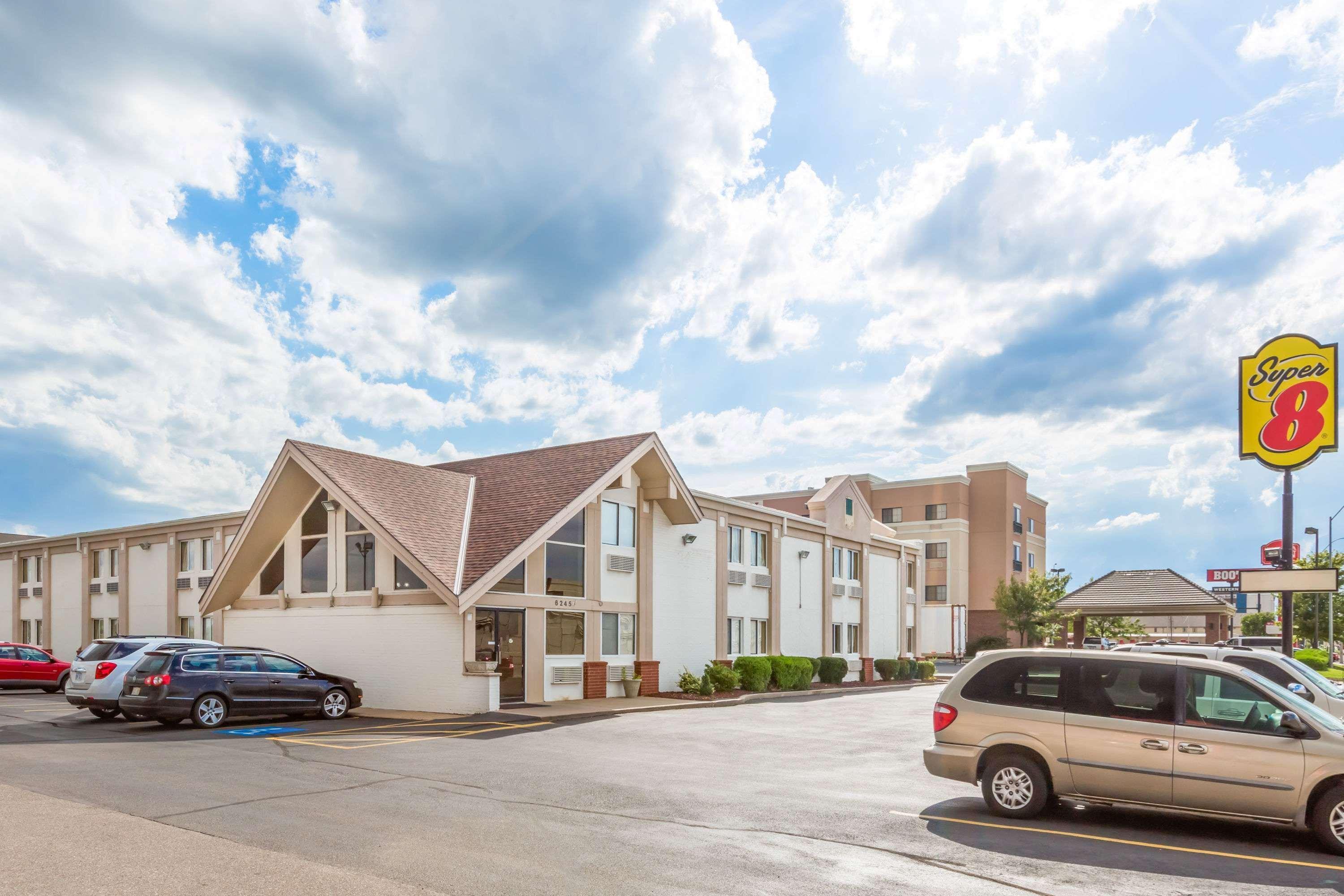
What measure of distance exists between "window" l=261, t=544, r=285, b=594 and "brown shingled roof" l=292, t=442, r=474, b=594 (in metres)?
3.41

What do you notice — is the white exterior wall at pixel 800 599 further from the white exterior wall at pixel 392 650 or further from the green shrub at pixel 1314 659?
the green shrub at pixel 1314 659

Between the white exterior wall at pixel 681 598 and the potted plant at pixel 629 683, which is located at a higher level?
the white exterior wall at pixel 681 598

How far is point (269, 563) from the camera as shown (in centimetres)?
2802

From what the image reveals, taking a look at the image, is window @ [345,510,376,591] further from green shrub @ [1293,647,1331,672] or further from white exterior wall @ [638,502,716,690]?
green shrub @ [1293,647,1331,672]

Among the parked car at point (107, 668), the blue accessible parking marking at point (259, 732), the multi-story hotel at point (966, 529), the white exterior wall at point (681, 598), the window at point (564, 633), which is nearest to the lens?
the blue accessible parking marking at point (259, 732)

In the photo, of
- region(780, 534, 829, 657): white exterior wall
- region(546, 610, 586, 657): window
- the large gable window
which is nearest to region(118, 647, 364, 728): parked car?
the large gable window

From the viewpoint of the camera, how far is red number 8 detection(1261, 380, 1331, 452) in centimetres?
2266

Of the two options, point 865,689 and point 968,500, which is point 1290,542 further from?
point 968,500

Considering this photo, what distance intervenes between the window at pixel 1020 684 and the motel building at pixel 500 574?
13.7 m

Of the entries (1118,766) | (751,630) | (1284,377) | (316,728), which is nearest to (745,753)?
(1118,766)

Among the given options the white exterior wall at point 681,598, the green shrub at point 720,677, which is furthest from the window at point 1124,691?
the green shrub at point 720,677

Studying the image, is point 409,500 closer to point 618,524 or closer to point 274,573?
point 274,573

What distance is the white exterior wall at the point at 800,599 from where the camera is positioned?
3728cm

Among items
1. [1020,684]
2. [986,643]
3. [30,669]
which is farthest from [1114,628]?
[1020,684]
